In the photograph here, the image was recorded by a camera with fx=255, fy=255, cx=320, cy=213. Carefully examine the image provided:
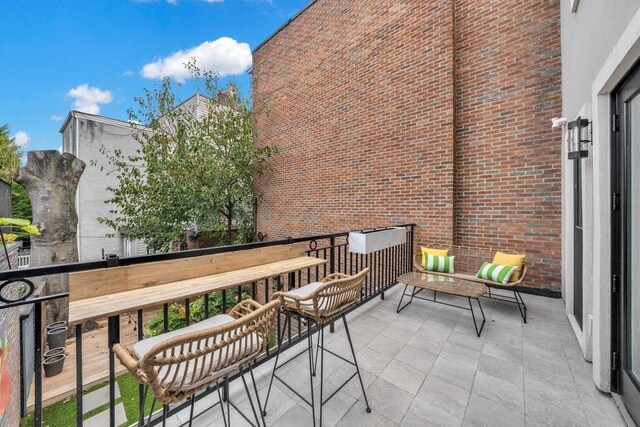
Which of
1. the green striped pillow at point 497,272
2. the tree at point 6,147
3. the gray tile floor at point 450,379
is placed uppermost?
the tree at point 6,147

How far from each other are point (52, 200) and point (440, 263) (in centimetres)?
685

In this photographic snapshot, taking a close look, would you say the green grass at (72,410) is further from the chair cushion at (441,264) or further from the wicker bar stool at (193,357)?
the chair cushion at (441,264)

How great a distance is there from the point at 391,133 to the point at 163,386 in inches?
189

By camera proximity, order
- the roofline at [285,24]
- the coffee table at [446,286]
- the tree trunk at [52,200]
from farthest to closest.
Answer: the roofline at [285,24] → the tree trunk at [52,200] → the coffee table at [446,286]

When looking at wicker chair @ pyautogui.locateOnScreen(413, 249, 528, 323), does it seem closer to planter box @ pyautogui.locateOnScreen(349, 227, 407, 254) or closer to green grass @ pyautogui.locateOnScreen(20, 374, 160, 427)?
planter box @ pyautogui.locateOnScreen(349, 227, 407, 254)

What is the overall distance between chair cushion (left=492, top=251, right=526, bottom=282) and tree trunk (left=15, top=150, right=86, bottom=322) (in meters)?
6.91

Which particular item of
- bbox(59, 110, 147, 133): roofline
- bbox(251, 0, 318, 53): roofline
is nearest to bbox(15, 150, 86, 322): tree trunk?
bbox(251, 0, 318, 53): roofline

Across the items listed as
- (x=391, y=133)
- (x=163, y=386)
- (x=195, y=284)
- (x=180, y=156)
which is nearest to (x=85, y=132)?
(x=180, y=156)

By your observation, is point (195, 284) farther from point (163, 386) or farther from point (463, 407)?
point (463, 407)

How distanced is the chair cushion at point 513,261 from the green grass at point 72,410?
15.3ft

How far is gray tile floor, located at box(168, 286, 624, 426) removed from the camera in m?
1.55

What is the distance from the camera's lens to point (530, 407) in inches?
63.5

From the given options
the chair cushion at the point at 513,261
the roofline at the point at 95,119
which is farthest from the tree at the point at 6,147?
the chair cushion at the point at 513,261

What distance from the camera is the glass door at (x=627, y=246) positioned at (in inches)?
57.3
